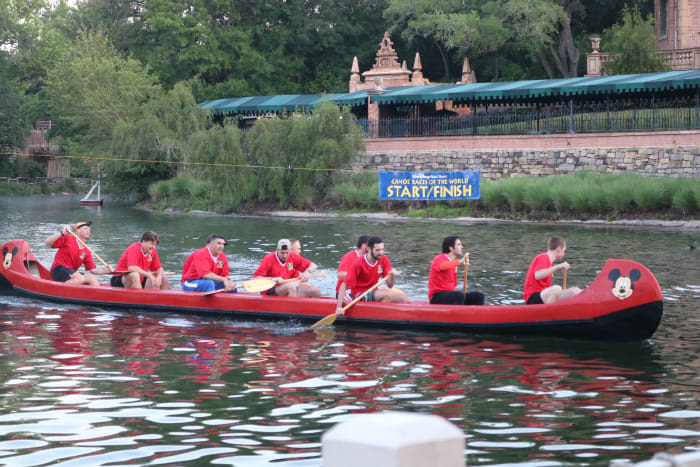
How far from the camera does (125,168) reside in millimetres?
47156

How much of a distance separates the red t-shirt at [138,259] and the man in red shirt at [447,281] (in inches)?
186

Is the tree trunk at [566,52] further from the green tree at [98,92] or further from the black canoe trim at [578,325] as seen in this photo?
the black canoe trim at [578,325]

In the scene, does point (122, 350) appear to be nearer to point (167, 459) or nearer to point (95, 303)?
point (95, 303)

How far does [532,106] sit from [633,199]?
1137cm

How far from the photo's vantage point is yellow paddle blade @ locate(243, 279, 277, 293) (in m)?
14.1

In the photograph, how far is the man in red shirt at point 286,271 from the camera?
47.1 ft

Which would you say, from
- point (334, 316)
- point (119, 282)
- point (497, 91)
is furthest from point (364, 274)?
point (497, 91)

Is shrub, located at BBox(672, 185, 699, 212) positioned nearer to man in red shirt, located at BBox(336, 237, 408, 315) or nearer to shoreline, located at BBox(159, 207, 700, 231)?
shoreline, located at BBox(159, 207, 700, 231)

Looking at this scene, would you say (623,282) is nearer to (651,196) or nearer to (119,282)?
(119,282)

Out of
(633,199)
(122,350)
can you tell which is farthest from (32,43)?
(122,350)

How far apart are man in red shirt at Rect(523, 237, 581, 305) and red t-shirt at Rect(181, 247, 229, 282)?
15.7 ft

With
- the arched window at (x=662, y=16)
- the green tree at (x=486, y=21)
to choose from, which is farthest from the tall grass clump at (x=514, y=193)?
the arched window at (x=662, y=16)

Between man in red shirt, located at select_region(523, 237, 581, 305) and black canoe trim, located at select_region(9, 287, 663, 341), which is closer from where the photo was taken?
black canoe trim, located at select_region(9, 287, 663, 341)

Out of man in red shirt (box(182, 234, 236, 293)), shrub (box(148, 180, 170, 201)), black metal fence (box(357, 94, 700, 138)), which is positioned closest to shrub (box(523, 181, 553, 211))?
black metal fence (box(357, 94, 700, 138))
